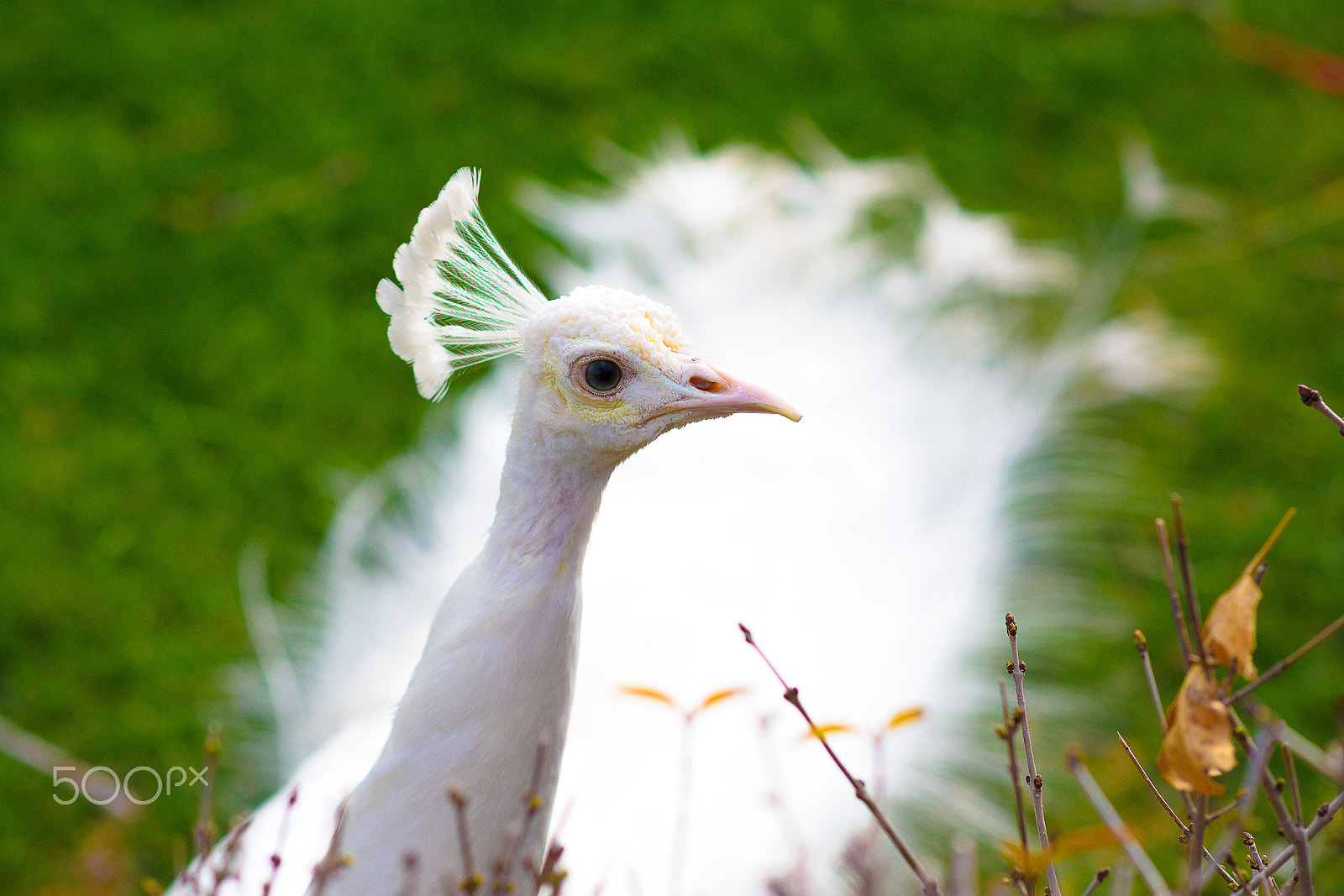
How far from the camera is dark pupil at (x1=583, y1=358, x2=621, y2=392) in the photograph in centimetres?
93

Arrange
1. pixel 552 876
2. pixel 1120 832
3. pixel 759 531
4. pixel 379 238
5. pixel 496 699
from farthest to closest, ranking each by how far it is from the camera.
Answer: pixel 379 238 → pixel 759 531 → pixel 496 699 → pixel 552 876 → pixel 1120 832

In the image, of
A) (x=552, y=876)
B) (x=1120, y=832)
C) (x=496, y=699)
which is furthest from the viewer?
(x=496, y=699)

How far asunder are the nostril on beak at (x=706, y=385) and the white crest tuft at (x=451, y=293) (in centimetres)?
17

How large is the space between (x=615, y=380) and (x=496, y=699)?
267mm

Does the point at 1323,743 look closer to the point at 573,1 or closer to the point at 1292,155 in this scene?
the point at 1292,155

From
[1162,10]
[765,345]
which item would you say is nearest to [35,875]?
[765,345]

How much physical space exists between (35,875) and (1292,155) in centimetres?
360

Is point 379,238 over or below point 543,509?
over

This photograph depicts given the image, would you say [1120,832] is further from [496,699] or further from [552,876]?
[496,699]

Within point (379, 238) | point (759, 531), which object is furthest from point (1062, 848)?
point (379, 238)

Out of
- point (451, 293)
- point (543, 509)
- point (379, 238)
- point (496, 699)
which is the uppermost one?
point (379, 238)

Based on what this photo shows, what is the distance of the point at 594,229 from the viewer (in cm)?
244

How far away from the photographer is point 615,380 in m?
0.94

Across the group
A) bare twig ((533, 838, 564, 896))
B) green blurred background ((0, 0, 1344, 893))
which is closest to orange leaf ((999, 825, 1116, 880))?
bare twig ((533, 838, 564, 896))
